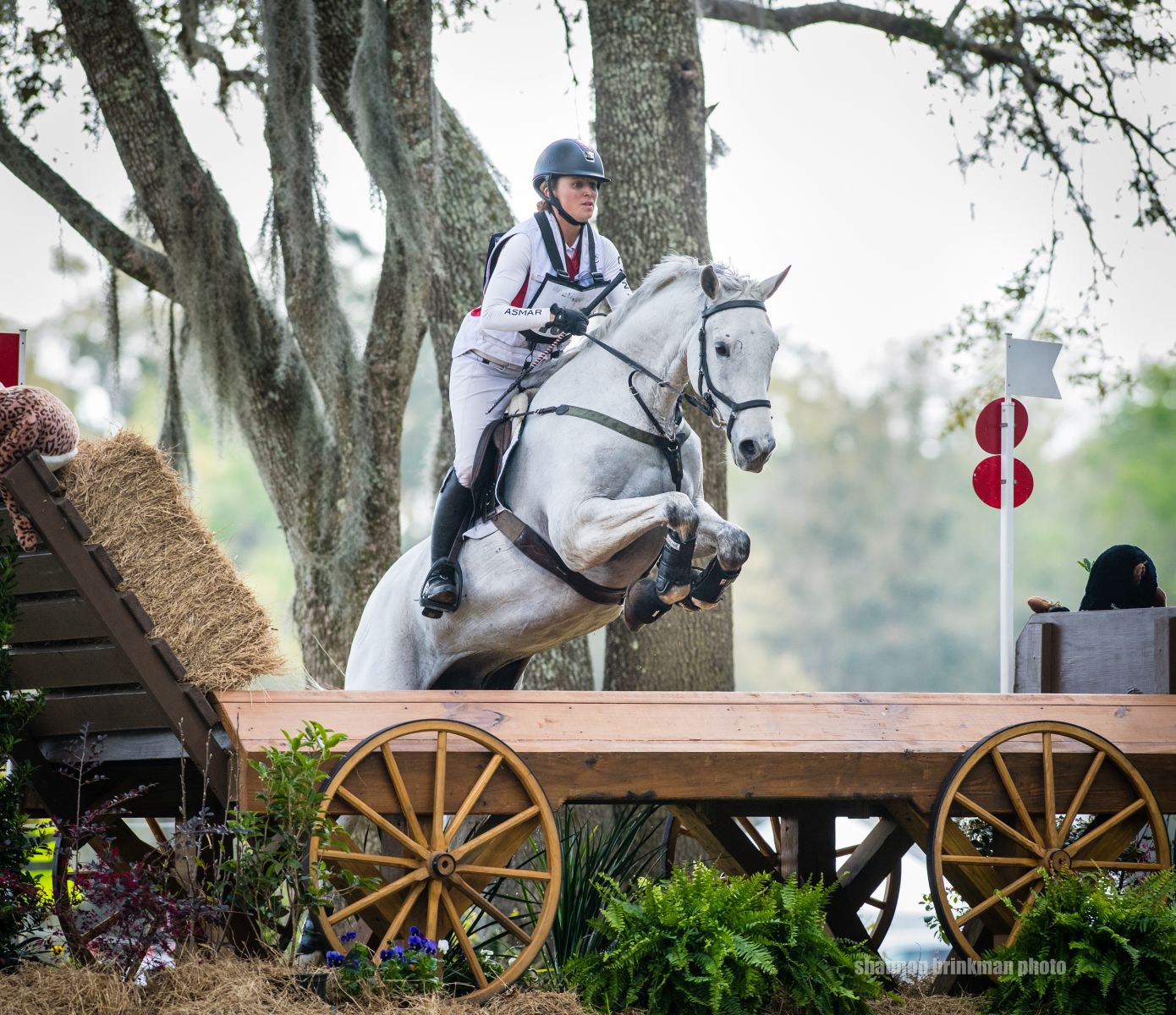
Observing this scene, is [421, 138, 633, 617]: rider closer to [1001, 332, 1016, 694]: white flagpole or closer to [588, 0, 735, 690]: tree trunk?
[588, 0, 735, 690]: tree trunk

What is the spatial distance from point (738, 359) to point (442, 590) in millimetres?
1309

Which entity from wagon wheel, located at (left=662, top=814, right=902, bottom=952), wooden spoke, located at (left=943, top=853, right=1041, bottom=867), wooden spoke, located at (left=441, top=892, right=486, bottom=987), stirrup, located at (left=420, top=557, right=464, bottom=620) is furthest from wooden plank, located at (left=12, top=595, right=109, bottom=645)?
wooden spoke, located at (left=943, top=853, right=1041, bottom=867)

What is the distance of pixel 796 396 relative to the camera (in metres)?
42.2

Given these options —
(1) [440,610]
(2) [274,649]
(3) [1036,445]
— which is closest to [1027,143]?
(1) [440,610]

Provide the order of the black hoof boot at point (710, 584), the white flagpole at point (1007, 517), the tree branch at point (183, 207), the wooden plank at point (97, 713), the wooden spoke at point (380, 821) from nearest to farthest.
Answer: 1. the wooden spoke at point (380, 821)
2. the wooden plank at point (97, 713)
3. the black hoof boot at point (710, 584)
4. the white flagpole at point (1007, 517)
5. the tree branch at point (183, 207)

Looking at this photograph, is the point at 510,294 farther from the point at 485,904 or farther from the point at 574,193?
the point at 485,904

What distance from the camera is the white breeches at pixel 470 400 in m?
4.76

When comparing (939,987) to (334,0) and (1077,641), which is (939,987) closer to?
(1077,641)

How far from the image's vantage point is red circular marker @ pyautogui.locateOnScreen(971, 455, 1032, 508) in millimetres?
6555

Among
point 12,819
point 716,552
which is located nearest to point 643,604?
point 716,552

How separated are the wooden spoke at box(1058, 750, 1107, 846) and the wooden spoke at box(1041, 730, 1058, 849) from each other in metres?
0.03

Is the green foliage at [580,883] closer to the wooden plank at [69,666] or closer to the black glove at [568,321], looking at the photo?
the wooden plank at [69,666]

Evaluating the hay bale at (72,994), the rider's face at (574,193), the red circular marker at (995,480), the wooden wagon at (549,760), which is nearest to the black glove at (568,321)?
the rider's face at (574,193)

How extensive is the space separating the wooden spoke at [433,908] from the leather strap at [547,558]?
1.32m
